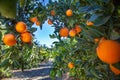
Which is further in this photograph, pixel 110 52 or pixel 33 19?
pixel 33 19

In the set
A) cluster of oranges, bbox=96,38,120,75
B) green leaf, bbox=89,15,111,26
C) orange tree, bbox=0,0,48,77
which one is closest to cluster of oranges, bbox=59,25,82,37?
orange tree, bbox=0,0,48,77

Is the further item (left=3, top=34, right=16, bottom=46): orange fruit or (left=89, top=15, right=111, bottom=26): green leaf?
(left=3, top=34, right=16, bottom=46): orange fruit

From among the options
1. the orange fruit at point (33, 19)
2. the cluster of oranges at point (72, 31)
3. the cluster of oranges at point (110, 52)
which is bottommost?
the cluster of oranges at point (72, 31)

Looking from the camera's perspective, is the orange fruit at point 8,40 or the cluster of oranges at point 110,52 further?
the orange fruit at point 8,40

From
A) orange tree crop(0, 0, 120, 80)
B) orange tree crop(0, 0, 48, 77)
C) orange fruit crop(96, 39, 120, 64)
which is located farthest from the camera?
orange tree crop(0, 0, 120, 80)

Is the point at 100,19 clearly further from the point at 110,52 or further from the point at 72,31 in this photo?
the point at 72,31

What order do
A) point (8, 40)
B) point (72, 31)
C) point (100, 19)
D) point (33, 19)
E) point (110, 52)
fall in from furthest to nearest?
Result: point (33, 19) < point (72, 31) < point (8, 40) < point (100, 19) < point (110, 52)

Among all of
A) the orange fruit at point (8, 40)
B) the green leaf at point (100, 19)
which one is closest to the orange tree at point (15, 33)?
the orange fruit at point (8, 40)

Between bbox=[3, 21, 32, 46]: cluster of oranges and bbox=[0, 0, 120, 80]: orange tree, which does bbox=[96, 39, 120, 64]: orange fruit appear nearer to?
bbox=[0, 0, 120, 80]: orange tree

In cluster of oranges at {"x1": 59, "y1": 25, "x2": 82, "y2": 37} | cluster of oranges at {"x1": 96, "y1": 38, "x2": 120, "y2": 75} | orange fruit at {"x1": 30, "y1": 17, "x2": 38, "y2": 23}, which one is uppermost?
orange fruit at {"x1": 30, "y1": 17, "x2": 38, "y2": 23}

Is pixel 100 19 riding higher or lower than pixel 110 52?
higher

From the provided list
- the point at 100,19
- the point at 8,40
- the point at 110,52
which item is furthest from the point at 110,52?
the point at 8,40

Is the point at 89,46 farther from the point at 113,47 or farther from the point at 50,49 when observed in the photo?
the point at 50,49

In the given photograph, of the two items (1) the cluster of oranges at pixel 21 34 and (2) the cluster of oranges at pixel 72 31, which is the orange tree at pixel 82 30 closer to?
(2) the cluster of oranges at pixel 72 31
